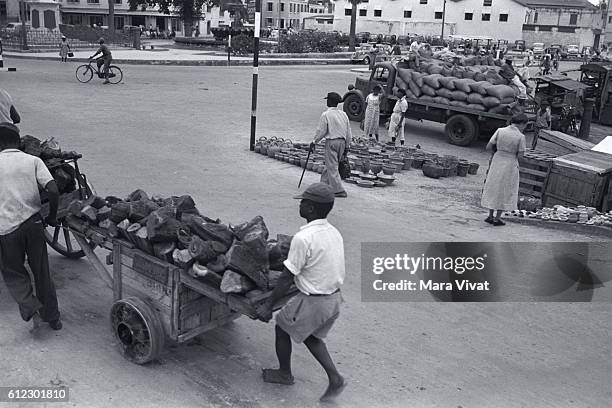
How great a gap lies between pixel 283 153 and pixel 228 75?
675 inches

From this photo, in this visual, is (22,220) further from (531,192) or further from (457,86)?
(457,86)

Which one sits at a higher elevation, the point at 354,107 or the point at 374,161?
the point at 354,107

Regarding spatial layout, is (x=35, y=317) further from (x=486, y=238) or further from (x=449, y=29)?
(x=449, y=29)

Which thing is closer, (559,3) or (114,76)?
(114,76)

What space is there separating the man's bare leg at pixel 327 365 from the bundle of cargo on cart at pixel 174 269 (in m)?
0.36

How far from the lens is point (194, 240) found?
432cm

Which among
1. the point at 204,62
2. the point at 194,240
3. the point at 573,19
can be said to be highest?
the point at 573,19

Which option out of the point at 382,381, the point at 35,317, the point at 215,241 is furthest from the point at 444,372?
the point at 35,317

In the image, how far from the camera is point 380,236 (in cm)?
807

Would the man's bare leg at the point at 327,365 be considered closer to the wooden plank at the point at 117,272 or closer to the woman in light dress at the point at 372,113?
the wooden plank at the point at 117,272

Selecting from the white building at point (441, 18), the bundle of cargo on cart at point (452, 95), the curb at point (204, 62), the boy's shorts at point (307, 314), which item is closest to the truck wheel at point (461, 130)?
the bundle of cargo on cart at point (452, 95)

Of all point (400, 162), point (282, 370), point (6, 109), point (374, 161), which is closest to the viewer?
point (282, 370)

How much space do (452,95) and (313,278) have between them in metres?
13.3

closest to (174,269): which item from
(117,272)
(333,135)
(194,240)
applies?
(194,240)
